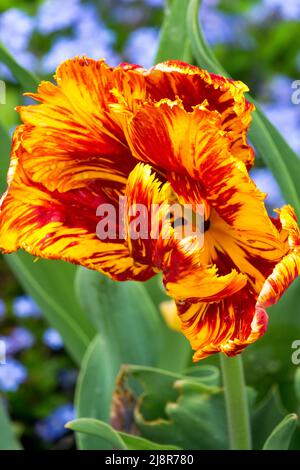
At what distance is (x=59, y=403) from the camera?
142 cm

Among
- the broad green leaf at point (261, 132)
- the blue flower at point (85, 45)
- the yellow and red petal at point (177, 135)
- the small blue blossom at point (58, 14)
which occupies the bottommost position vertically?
the yellow and red petal at point (177, 135)

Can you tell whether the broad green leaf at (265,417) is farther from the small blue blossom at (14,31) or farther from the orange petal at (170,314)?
the small blue blossom at (14,31)

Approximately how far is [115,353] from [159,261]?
35 centimetres

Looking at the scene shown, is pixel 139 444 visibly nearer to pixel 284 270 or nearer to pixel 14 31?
pixel 284 270

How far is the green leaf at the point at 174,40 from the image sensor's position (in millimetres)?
957

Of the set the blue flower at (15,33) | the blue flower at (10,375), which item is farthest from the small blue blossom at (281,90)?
the blue flower at (10,375)

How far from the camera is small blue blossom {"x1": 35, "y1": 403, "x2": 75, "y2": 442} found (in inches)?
53.1

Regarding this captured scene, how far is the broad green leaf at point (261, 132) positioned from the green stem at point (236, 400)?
7.3 inches

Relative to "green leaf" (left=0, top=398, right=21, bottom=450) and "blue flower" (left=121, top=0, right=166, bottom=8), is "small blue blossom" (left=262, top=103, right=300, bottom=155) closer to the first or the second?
"blue flower" (left=121, top=0, right=166, bottom=8)

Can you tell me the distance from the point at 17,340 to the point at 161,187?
935mm

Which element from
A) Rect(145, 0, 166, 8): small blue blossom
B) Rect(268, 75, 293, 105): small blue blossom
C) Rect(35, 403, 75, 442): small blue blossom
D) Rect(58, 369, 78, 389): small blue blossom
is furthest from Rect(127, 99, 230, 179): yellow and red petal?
Rect(145, 0, 166, 8): small blue blossom

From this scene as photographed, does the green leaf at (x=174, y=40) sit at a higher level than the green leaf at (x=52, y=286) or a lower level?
higher

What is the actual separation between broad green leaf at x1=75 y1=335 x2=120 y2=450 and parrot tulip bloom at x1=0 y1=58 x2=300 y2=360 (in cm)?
30
